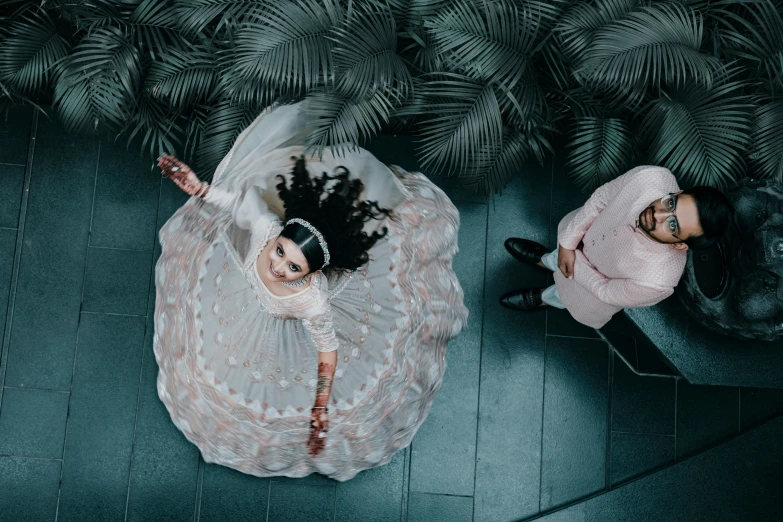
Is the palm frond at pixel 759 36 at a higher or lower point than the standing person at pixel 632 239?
higher

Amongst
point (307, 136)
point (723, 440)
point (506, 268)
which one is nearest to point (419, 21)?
point (307, 136)

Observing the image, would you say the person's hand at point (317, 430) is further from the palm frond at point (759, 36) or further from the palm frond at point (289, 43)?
the palm frond at point (759, 36)

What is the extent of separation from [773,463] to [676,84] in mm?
2390

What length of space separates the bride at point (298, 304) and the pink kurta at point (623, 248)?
713mm

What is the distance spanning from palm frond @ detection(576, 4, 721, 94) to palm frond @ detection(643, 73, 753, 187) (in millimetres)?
146

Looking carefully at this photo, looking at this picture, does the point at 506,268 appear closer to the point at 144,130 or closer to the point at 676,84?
the point at 676,84

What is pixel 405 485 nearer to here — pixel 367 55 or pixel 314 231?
pixel 314 231

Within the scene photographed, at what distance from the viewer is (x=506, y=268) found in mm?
3982

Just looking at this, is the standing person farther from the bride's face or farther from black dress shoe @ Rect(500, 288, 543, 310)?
the bride's face

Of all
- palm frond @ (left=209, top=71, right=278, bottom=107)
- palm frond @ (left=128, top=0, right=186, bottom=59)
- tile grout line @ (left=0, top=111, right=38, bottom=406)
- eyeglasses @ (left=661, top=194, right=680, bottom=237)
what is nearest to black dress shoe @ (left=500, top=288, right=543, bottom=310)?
eyeglasses @ (left=661, top=194, right=680, bottom=237)

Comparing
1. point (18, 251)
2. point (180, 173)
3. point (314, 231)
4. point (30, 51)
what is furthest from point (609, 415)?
point (30, 51)

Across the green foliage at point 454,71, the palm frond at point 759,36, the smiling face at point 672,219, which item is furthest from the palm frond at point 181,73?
the palm frond at point 759,36

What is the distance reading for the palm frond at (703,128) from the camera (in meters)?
3.20

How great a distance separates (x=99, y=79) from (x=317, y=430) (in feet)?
6.70
